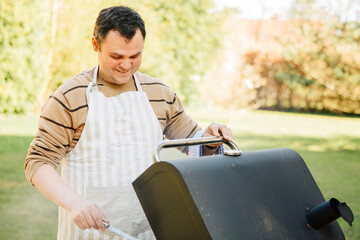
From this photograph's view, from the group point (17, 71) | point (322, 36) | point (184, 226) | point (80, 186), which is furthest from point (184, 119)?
point (322, 36)

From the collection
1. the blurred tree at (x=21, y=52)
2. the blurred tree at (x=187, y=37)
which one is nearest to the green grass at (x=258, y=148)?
the blurred tree at (x=21, y=52)

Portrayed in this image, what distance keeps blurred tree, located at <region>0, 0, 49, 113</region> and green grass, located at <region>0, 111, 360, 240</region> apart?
0.64 meters

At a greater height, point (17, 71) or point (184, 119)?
point (184, 119)

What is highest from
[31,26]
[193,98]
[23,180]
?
→ [31,26]

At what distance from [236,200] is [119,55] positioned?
2.36 ft

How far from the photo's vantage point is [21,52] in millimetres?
11273

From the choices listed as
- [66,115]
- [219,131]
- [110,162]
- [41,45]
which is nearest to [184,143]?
[219,131]

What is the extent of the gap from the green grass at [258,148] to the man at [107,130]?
2.79 metres

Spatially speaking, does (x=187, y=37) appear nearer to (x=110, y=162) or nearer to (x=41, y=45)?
(x=41, y=45)

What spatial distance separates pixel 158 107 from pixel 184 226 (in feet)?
2.44

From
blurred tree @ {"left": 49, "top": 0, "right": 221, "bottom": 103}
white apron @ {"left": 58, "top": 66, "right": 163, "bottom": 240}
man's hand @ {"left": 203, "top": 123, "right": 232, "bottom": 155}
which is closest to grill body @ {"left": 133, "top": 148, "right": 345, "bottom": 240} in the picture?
man's hand @ {"left": 203, "top": 123, "right": 232, "bottom": 155}

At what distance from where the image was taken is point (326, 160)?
8.08m

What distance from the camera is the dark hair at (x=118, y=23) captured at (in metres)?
1.54

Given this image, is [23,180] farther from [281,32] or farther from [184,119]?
[281,32]
